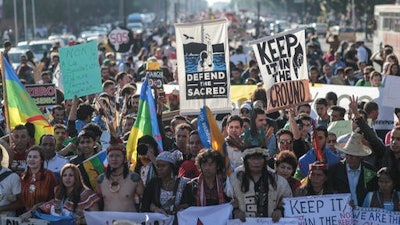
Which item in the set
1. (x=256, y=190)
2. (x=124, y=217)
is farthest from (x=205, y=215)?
(x=124, y=217)

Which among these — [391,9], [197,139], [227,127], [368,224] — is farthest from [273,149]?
[391,9]

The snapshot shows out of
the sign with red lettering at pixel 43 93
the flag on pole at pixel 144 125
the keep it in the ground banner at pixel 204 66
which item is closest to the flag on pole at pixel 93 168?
the flag on pole at pixel 144 125

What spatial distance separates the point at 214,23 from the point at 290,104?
4.08 feet

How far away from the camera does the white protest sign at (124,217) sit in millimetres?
9102

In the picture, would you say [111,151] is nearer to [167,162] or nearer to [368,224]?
[167,162]

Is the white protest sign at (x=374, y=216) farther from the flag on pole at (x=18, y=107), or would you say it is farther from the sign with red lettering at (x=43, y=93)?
the sign with red lettering at (x=43, y=93)

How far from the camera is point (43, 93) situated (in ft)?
48.6

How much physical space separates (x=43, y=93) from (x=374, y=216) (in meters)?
6.86

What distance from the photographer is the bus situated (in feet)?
101

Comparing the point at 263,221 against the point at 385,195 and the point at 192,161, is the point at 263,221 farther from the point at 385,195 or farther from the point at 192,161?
the point at 192,161

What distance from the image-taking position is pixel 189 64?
1203cm

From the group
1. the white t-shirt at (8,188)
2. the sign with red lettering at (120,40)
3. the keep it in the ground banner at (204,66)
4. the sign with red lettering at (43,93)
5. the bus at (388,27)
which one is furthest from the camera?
the bus at (388,27)

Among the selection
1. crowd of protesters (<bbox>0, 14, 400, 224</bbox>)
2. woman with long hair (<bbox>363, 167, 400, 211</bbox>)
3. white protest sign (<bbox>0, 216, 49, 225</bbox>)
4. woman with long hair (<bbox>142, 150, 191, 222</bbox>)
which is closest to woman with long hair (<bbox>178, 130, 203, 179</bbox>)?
crowd of protesters (<bbox>0, 14, 400, 224</bbox>)

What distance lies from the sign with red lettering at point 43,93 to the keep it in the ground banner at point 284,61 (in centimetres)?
369
